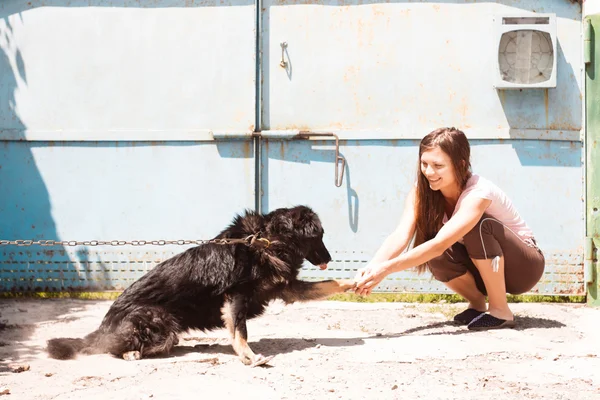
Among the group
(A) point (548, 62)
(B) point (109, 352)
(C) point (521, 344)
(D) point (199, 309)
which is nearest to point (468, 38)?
(A) point (548, 62)

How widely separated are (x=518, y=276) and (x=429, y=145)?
1054mm

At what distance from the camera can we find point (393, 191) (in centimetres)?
640

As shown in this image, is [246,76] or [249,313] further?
[246,76]

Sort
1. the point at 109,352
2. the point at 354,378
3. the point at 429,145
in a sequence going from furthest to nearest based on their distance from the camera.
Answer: the point at 429,145 → the point at 109,352 → the point at 354,378

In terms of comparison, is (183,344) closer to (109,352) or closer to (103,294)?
(109,352)

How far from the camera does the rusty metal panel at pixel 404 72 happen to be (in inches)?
247

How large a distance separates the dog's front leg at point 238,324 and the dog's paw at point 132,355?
503mm

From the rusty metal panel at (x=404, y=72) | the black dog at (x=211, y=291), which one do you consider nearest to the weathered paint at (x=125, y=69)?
the rusty metal panel at (x=404, y=72)

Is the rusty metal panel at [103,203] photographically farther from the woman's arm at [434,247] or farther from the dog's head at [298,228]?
the woman's arm at [434,247]

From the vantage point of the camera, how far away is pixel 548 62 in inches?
244

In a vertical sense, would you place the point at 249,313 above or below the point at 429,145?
below

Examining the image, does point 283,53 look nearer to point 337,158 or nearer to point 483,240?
point 337,158

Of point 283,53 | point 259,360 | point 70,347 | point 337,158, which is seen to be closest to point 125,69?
point 283,53

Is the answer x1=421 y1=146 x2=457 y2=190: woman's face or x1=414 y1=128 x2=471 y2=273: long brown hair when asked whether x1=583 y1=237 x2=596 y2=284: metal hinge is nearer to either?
x1=414 y1=128 x2=471 y2=273: long brown hair
